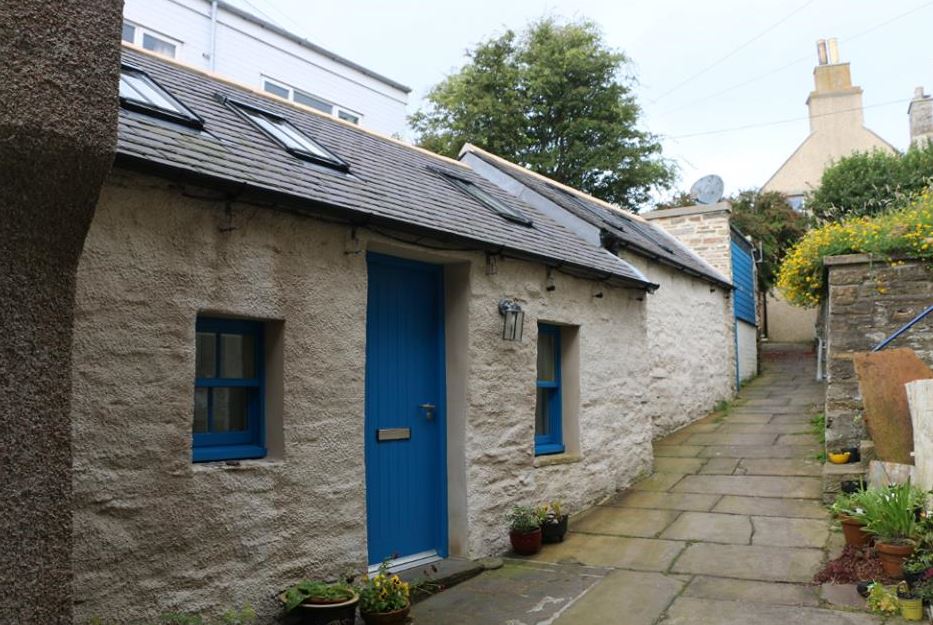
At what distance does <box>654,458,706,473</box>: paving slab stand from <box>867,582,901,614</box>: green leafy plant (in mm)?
4224

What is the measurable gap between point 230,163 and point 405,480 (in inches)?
113

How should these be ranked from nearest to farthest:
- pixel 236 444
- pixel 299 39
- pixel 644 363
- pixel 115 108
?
pixel 115 108
pixel 236 444
pixel 644 363
pixel 299 39

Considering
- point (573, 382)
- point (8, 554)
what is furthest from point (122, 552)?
point (573, 382)

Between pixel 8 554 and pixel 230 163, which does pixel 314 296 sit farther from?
pixel 8 554

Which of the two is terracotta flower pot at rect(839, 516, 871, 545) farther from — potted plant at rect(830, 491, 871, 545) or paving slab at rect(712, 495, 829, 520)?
paving slab at rect(712, 495, 829, 520)

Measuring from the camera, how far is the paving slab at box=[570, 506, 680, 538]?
23.0ft

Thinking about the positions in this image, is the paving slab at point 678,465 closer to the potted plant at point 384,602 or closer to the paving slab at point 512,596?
the paving slab at point 512,596

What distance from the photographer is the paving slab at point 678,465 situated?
9154mm

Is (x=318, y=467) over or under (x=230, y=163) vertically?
under

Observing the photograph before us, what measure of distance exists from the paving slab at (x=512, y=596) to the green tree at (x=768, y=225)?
52.6ft

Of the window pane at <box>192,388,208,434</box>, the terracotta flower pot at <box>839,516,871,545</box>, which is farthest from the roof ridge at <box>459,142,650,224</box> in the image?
the window pane at <box>192,388,208,434</box>

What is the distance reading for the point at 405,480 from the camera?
6074 millimetres

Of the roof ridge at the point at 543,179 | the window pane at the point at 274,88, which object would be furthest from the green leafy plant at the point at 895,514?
the window pane at the point at 274,88

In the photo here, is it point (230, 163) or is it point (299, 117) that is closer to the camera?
point (230, 163)
